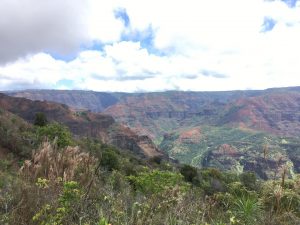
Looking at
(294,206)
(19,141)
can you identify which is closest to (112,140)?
(19,141)

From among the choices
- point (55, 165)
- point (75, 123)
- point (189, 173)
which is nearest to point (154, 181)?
point (55, 165)

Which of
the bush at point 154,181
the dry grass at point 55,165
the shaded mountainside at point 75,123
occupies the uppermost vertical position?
the dry grass at point 55,165

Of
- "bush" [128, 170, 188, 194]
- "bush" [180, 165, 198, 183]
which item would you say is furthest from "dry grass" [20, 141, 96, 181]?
"bush" [180, 165, 198, 183]

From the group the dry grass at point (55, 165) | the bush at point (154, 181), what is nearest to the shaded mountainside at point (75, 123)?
the bush at point (154, 181)

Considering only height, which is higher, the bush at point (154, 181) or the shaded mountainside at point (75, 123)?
the bush at point (154, 181)

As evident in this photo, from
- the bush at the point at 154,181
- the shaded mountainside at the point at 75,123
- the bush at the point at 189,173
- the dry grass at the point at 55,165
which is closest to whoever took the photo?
the dry grass at the point at 55,165

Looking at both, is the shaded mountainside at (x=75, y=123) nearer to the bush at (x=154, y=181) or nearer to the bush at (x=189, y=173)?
the bush at (x=189, y=173)

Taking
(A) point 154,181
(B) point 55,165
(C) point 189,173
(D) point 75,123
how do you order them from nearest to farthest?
(B) point 55,165 < (A) point 154,181 < (C) point 189,173 < (D) point 75,123

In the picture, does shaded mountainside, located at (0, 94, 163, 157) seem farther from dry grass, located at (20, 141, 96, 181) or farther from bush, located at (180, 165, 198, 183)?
dry grass, located at (20, 141, 96, 181)

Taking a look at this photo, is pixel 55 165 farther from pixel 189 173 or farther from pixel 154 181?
pixel 189 173

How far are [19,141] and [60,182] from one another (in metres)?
29.6

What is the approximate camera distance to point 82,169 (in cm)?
670

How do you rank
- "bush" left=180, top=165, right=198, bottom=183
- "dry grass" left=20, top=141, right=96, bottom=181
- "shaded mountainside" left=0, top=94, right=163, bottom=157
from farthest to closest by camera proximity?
"shaded mountainside" left=0, top=94, right=163, bottom=157 < "bush" left=180, top=165, right=198, bottom=183 < "dry grass" left=20, top=141, right=96, bottom=181

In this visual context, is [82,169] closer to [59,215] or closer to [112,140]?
[59,215]
